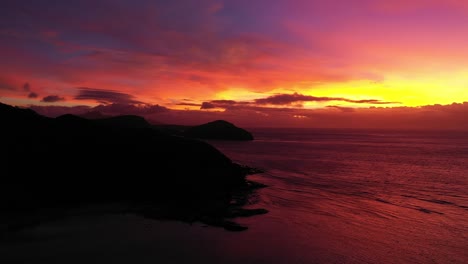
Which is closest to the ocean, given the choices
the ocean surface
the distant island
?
the ocean surface

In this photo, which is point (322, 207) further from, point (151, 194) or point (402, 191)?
point (151, 194)

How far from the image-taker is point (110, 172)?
140ft

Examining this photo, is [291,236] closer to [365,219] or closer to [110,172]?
[365,219]

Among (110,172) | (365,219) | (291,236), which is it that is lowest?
(291,236)

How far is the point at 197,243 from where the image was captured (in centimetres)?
2559

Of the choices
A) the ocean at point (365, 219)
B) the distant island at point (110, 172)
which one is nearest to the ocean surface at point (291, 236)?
the ocean at point (365, 219)

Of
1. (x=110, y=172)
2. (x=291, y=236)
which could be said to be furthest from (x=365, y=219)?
(x=110, y=172)

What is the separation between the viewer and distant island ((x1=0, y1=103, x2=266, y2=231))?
34750mm

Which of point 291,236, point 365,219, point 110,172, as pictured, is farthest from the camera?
point 110,172

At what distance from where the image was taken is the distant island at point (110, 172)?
34.8 m

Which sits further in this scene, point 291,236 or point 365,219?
point 365,219

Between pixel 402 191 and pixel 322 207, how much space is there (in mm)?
19362

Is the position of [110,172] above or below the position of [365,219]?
above

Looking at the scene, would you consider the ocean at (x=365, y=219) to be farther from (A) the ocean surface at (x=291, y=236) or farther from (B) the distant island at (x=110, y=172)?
(B) the distant island at (x=110, y=172)
